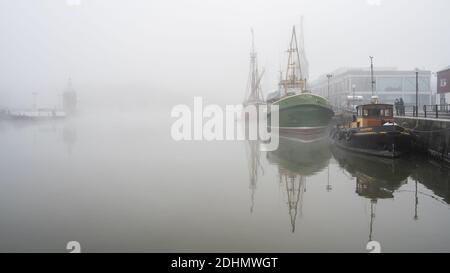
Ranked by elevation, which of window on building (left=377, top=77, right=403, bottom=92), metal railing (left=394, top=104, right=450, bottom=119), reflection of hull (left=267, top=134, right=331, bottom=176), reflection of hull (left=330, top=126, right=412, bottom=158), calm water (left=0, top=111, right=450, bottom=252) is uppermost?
window on building (left=377, top=77, right=403, bottom=92)

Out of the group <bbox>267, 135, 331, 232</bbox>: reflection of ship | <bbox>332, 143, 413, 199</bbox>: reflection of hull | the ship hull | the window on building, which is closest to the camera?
<bbox>267, 135, 331, 232</bbox>: reflection of ship

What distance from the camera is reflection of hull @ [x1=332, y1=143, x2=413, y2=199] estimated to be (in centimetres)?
1530

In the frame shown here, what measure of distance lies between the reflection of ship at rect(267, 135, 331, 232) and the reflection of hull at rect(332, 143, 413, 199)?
1.44 meters

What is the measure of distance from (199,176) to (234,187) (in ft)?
11.2

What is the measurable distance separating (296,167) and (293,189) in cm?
580

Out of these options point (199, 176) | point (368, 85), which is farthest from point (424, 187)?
point (368, 85)

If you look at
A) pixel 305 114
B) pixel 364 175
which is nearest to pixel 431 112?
pixel 305 114

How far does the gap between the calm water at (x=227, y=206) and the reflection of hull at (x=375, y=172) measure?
5cm

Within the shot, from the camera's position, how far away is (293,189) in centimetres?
1576

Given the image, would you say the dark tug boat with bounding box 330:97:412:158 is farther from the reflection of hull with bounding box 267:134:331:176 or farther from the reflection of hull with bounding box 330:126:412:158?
the reflection of hull with bounding box 267:134:331:176

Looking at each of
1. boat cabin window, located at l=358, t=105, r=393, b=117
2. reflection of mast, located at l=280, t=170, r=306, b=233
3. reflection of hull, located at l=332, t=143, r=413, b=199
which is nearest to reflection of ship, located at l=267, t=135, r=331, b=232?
reflection of mast, located at l=280, t=170, r=306, b=233

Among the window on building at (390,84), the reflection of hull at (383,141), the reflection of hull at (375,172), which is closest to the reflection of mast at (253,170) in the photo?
the reflection of hull at (375,172)

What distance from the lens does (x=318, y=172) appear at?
19.9 meters
